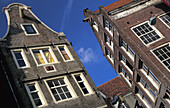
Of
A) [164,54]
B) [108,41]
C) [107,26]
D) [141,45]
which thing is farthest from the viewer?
[108,41]

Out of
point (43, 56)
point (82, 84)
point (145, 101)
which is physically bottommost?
point (145, 101)

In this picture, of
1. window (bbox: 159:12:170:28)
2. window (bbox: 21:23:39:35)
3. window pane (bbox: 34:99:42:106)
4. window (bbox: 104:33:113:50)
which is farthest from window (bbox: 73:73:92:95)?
window (bbox: 159:12:170:28)

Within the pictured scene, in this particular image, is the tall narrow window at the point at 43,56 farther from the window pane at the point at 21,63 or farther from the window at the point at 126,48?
the window at the point at 126,48

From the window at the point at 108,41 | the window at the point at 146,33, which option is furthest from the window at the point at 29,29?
the window at the point at 146,33

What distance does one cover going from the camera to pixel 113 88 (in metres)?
32.2

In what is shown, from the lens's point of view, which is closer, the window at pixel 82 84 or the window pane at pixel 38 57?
the window at pixel 82 84

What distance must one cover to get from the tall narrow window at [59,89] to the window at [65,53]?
2768 mm

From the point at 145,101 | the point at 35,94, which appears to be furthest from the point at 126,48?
the point at 35,94

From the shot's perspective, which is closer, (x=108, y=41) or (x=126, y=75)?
(x=126, y=75)

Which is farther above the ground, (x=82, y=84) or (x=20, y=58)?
(x=20, y=58)

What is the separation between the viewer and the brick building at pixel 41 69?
680 inches

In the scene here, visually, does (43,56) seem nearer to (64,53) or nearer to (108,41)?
(64,53)

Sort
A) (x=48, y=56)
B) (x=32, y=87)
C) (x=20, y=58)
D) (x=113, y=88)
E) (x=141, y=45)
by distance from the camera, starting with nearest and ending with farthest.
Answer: (x=32, y=87)
(x=20, y=58)
(x=48, y=56)
(x=141, y=45)
(x=113, y=88)

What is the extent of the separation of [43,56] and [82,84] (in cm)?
440
